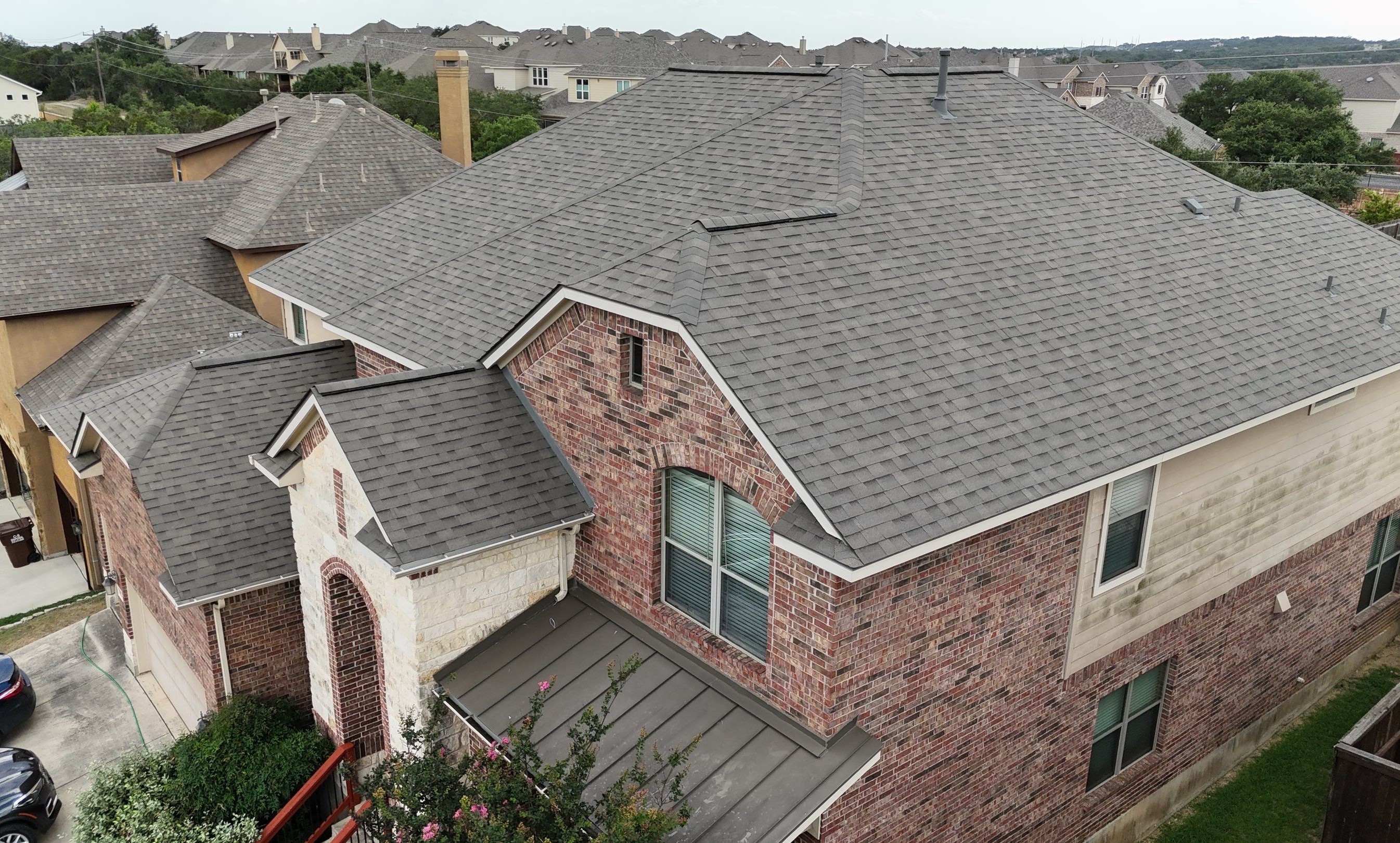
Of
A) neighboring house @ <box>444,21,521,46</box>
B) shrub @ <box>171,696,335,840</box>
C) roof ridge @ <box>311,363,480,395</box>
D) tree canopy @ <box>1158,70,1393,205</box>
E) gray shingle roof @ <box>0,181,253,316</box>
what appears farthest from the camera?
neighboring house @ <box>444,21,521,46</box>

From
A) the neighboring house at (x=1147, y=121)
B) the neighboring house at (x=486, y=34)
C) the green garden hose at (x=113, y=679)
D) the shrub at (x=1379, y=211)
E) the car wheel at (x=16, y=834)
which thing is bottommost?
the green garden hose at (x=113, y=679)

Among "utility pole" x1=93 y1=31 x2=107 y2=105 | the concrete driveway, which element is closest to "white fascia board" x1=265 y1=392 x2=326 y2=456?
the concrete driveway

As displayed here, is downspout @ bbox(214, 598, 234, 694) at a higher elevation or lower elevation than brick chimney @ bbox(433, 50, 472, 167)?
lower

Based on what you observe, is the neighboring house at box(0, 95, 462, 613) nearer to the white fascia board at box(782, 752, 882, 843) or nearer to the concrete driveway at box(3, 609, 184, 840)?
the concrete driveway at box(3, 609, 184, 840)

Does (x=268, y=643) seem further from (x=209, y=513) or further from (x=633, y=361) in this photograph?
(x=633, y=361)

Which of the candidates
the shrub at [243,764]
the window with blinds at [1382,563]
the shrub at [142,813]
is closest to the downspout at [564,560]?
the shrub at [243,764]

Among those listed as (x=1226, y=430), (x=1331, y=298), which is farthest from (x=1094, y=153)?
(x=1226, y=430)

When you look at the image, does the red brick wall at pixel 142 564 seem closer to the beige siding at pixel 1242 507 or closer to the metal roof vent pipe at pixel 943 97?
the beige siding at pixel 1242 507
